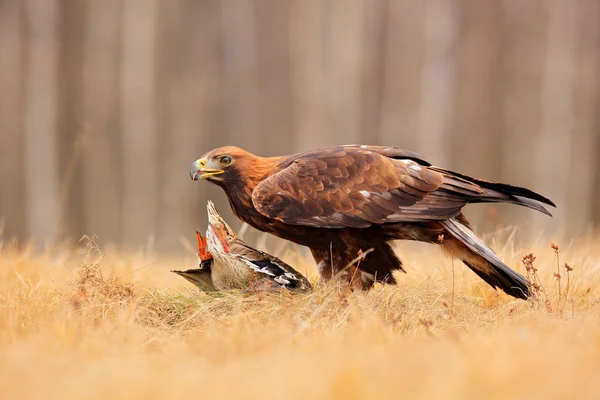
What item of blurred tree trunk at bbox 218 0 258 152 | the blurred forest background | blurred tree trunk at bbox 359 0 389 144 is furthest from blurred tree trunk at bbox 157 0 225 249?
blurred tree trunk at bbox 359 0 389 144

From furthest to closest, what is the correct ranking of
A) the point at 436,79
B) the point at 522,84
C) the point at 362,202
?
the point at 522,84, the point at 436,79, the point at 362,202

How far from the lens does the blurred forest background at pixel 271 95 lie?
13.9 metres

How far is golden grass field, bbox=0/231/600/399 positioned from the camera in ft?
7.73

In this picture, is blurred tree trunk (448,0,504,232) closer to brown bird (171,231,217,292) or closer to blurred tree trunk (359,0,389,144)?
blurred tree trunk (359,0,389,144)

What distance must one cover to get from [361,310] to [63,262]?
2.32m

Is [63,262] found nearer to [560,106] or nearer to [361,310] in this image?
[361,310]

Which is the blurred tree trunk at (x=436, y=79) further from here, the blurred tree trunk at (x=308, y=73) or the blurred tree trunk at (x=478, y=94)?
the blurred tree trunk at (x=308, y=73)

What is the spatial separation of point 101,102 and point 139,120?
2.78ft

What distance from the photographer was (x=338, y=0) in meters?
14.2

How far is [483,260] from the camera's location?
171 inches

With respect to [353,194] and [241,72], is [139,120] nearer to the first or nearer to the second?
[241,72]

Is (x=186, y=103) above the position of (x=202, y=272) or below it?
above

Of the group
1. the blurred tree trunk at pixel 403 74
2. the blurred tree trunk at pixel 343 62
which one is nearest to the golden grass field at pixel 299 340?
the blurred tree trunk at pixel 343 62

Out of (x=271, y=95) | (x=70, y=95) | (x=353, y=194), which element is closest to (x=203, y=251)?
(x=353, y=194)
